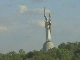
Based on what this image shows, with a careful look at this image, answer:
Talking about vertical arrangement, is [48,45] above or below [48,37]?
below

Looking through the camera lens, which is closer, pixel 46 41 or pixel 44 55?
pixel 44 55

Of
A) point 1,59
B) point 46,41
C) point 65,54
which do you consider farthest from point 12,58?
point 65,54

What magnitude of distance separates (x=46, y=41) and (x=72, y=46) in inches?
376

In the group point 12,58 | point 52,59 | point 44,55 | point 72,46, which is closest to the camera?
point 52,59

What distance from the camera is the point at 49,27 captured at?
2176 inches

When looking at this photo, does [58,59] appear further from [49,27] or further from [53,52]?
[49,27]

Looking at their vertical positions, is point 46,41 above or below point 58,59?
above

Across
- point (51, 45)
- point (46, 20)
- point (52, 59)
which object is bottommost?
point (52, 59)

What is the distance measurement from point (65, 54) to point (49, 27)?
7775 millimetres

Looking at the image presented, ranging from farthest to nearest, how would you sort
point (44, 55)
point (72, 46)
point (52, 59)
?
1. point (72, 46)
2. point (44, 55)
3. point (52, 59)

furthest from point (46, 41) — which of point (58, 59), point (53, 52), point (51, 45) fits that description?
point (58, 59)

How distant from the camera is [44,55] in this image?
4866 centimetres

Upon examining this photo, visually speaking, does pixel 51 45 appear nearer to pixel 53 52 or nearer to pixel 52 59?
pixel 53 52

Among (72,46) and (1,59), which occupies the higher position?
(72,46)
